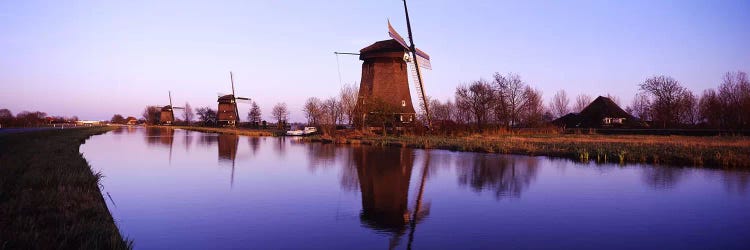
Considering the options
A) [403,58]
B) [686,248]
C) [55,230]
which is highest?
[403,58]

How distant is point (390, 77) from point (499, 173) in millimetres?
21261

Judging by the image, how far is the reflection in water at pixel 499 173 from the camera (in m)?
11.7

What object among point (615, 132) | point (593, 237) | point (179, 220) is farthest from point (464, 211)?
point (615, 132)

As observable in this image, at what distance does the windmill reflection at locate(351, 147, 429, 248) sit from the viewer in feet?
25.4

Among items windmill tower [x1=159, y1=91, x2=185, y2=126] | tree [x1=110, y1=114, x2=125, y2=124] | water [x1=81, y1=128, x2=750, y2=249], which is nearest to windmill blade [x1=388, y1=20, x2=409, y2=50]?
water [x1=81, y1=128, x2=750, y2=249]

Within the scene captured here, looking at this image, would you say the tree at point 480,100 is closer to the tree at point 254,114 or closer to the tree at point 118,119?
the tree at point 254,114

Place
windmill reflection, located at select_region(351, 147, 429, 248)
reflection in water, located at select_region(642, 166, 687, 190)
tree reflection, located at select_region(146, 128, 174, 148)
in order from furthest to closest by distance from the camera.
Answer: tree reflection, located at select_region(146, 128, 174, 148), reflection in water, located at select_region(642, 166, 687, 190), windmill reflection, located at select_region(351, 147, 429, 248)

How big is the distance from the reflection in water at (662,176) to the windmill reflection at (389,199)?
18.6 ft

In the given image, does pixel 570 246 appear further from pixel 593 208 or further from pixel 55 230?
pixel 55 230


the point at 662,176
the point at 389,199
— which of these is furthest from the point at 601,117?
the point at 389,199

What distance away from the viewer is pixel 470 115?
177 feet

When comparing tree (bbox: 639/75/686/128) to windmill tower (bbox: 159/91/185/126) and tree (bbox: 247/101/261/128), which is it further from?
windmill tower (bbox: 159/91/185/126)

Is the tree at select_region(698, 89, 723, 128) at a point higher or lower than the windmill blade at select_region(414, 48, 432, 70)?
lower

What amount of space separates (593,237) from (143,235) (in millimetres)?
6216
